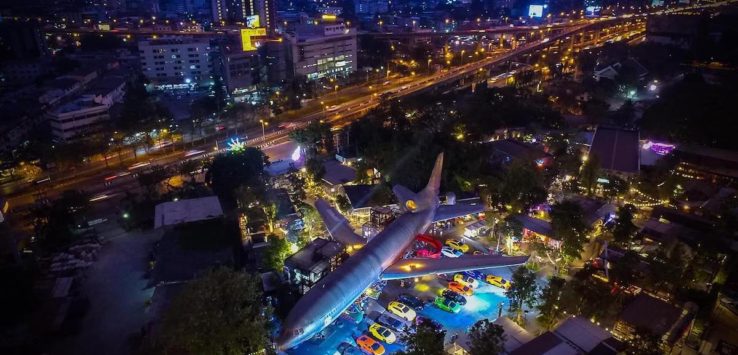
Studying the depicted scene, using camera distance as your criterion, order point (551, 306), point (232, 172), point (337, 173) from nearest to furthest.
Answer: point (551, 306)
point (232, 172)
point (337, 173)

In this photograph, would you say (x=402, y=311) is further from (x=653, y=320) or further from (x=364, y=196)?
(x=364, y=196)

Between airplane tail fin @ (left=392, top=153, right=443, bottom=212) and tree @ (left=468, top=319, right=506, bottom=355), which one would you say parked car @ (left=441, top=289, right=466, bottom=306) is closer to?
tree @ (left=468, top=319, right=506, bottom=355)

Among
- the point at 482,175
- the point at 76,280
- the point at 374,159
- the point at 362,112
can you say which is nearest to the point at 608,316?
the point at 482,175

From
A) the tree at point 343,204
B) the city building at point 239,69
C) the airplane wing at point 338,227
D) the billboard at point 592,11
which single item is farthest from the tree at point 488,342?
the billboard at point 592,11

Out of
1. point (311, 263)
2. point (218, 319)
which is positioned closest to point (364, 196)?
point (311, 263)

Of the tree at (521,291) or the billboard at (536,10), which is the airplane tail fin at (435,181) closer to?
the tree at (521,291)

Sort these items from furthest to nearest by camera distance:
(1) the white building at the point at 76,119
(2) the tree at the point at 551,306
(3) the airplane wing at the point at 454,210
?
(1) the white building at the point at 76,119
(3) the airplane wing at the point at 454,210
(2) the tree at the point at 551,306
